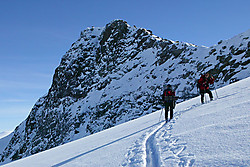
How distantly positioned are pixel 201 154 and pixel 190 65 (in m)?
34.3

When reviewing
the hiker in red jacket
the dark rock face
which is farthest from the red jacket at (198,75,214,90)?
the dark rock face

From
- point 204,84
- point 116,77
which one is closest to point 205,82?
point 204,84

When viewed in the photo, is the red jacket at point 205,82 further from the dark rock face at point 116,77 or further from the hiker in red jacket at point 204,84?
the dark rock face at point 116,77

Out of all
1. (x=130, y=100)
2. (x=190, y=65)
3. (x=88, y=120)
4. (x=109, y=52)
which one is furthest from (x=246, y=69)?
(x=109, y=52)

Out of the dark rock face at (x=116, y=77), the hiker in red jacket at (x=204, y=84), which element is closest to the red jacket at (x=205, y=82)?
the hiker in red jacket at (x=204, y=84)

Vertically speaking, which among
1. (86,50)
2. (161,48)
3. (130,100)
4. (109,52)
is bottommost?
(130,100)

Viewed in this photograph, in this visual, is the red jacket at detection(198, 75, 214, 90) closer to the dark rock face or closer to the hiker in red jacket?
the hiker in red jacket

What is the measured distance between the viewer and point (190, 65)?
118 feet

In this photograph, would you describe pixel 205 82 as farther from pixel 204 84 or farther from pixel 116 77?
pixel 116 77

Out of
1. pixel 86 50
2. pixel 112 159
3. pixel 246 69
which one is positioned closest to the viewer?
pixel 112 159

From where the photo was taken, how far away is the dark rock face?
32062 millimetres

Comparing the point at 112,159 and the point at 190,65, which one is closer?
the point at 112,159

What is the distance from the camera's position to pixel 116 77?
54562 millimetres

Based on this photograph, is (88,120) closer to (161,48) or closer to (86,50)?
(161,48)
